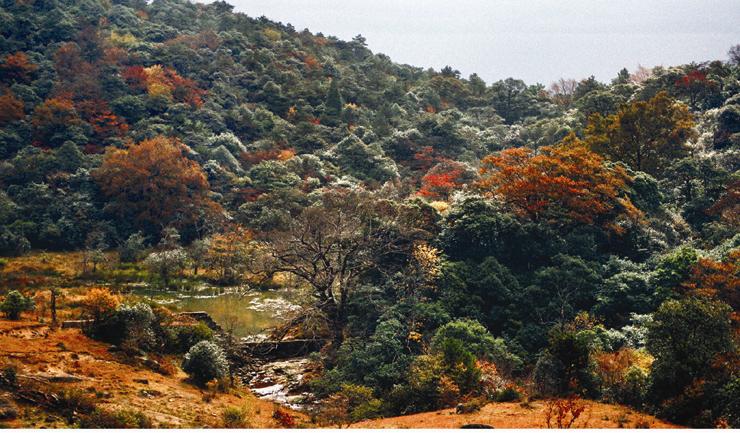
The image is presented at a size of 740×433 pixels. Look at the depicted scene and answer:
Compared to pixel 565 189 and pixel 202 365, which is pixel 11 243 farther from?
pixel 565 189

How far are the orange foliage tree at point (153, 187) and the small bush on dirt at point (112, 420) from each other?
97.9ft

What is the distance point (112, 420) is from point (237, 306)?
758 inches

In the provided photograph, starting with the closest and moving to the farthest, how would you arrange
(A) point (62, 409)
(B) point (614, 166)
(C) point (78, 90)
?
(A) point (62, 409) < (B) point (614, 166) < (C) point (78, 90)

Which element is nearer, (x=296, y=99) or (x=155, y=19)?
(x=296, y=99)

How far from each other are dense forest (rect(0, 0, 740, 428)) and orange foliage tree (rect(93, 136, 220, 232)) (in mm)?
188

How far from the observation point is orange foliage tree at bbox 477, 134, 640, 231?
24844mm

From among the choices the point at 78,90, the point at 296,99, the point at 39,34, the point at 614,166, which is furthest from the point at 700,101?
the point at 39,34

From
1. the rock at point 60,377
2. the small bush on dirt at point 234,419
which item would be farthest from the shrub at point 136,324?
the small bush on dirt at point 234,419

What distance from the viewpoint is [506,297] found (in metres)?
21.8

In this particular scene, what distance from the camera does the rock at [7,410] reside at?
1155 centimetres

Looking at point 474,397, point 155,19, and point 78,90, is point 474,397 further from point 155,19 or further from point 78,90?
point 155,19

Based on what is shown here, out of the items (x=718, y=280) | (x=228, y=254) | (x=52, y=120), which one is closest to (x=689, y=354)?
(x=718, y=280)

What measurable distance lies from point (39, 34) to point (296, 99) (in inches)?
1168

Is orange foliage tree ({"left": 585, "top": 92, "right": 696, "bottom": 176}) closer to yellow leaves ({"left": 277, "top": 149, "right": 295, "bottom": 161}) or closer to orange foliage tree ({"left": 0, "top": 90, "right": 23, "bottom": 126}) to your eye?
yellow leaves ({"left": 277, "top": 149, "right": 295, "bottom": 161})
